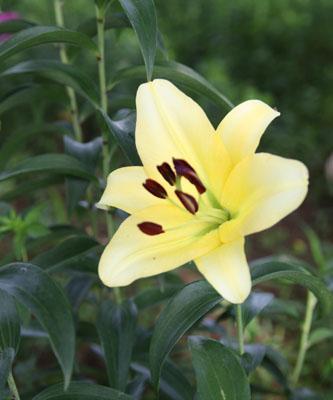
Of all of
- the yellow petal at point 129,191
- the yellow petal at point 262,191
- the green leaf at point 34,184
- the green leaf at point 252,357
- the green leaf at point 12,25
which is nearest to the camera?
the yellow petal at point 262,191

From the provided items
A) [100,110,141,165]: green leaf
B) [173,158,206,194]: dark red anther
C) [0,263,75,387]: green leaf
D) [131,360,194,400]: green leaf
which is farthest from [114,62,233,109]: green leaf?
[131,360,194,400]: green leaf

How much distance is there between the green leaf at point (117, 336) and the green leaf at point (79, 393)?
0.11m

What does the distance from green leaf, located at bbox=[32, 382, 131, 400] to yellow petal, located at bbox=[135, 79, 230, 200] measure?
0.28m

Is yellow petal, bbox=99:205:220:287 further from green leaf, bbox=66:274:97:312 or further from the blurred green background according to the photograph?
the blurred green background

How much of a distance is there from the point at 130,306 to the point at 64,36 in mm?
430

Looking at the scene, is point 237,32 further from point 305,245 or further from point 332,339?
point 332,339

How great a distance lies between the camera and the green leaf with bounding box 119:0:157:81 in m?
0.85

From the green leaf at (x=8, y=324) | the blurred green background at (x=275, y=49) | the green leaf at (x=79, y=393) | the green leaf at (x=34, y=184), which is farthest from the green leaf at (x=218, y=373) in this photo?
the blurred green background at (x=275, y=49)

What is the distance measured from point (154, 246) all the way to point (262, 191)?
0.44 ft

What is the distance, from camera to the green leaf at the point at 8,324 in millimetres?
880

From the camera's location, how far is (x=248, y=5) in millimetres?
3098

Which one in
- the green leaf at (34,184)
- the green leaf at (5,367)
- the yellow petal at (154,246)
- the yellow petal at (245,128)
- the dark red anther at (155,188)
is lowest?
the green leaf at (5,367)

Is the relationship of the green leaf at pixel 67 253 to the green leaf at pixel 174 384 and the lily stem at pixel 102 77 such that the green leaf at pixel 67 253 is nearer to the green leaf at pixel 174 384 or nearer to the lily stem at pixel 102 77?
the lily stem at pixel 102 77

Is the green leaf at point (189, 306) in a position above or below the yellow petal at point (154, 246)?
below
